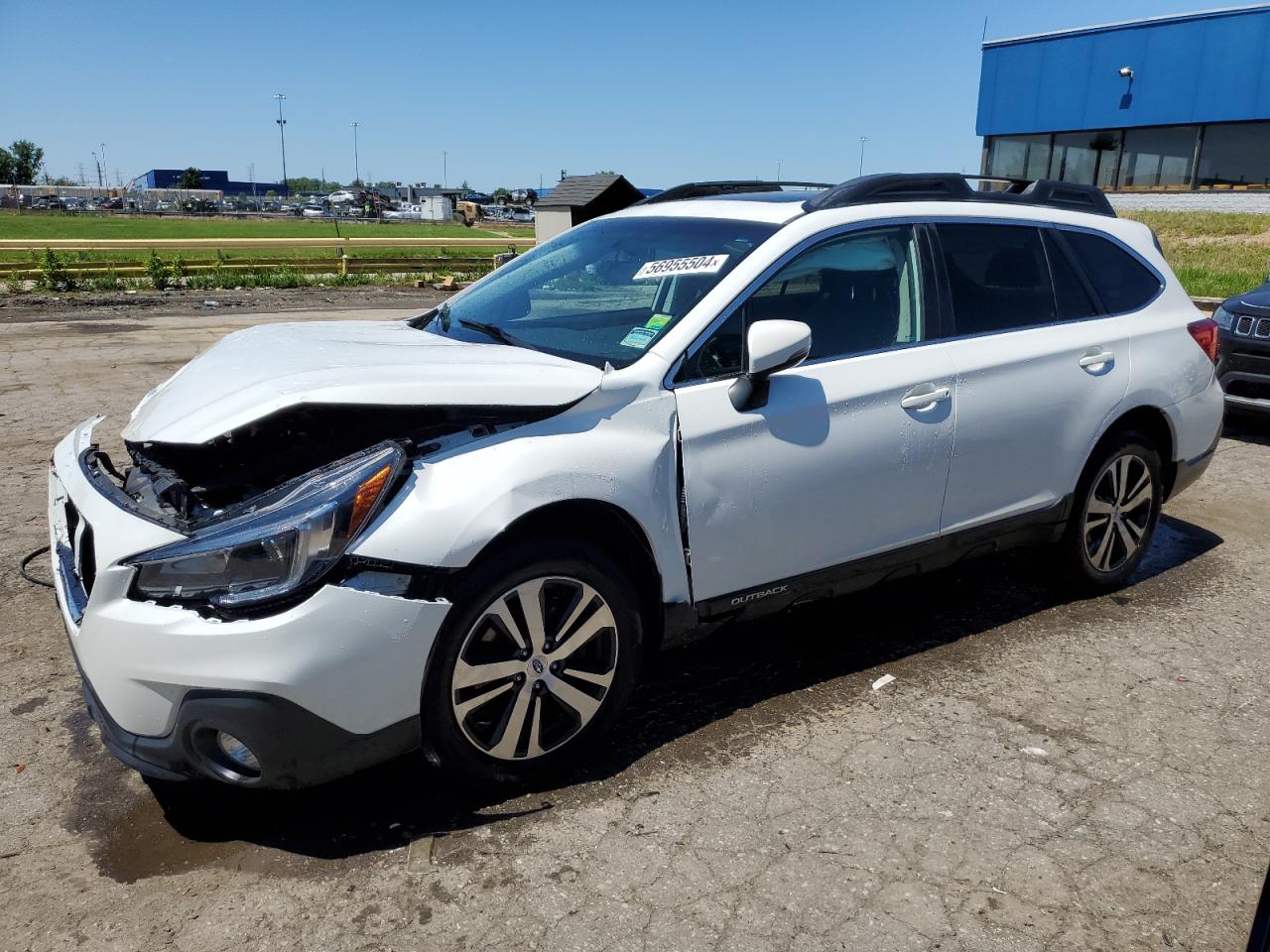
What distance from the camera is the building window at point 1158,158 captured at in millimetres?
33750

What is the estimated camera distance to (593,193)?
20984 mm

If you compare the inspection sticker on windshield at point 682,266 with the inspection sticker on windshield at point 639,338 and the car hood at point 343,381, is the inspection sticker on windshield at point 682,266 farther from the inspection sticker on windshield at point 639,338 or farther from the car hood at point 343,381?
the car hood at point 343,381

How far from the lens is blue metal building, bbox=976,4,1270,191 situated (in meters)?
31.6

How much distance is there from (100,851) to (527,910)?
49.5 inches

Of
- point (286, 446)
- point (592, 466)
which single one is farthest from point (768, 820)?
point (286, 446)

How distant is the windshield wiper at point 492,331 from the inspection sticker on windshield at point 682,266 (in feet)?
1.75

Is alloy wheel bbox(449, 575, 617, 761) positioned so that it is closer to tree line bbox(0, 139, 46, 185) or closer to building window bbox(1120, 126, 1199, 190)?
building window bbox(1120, 126, 1199, 190)

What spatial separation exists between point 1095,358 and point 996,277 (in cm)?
60

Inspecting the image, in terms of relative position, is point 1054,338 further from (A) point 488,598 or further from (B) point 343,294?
(B) point 343,294

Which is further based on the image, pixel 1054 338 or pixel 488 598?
pixel 1054 338

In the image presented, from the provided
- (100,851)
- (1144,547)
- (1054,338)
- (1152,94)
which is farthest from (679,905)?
(1152,94)

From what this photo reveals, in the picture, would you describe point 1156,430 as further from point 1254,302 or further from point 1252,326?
point 1254,302

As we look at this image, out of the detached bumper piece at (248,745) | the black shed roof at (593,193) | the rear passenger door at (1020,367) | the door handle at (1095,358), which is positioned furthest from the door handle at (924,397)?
the black shed roof at (593,193)

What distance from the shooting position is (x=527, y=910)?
8.47 feet
